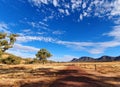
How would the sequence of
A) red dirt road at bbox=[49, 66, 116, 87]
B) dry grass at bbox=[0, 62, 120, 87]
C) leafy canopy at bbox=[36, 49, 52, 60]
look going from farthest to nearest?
leafy canopy at bbox=[36, 49, 52, 60] → dry grass at bbox=[0, 62, 120, 87] → red dirt road at bbox=[49, 66, 116, 87]

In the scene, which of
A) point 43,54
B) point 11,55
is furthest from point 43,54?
point 11,55

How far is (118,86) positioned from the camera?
84.5 ft

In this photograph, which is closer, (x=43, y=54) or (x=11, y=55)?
(x=11, y=55)

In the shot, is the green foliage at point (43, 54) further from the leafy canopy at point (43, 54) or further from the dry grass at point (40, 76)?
the dry grass at point (40, 76)

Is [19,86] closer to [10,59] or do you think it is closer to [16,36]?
[16,36]

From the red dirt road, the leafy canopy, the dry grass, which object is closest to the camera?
the red dirt road

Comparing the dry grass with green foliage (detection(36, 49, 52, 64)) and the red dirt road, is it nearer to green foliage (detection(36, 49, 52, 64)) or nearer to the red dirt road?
the red dirt road

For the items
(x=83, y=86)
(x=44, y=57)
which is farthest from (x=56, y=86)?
(x=44, y=57)

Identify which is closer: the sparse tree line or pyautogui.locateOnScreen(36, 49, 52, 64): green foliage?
the sparse tree line

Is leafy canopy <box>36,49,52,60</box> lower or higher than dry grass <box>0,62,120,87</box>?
higher

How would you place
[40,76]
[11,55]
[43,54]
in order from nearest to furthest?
1. [40,76]
2. [11,55]
3. [43,54]

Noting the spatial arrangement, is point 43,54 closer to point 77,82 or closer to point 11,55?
point 11,55

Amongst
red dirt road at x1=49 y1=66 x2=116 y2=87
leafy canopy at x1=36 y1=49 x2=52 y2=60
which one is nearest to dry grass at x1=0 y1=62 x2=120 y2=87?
red dirt road at x1=49 y1=66 x2=116 y2=87

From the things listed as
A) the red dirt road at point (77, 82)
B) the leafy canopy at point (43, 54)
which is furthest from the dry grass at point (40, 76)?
the leafy canopy at point (43, 54)
